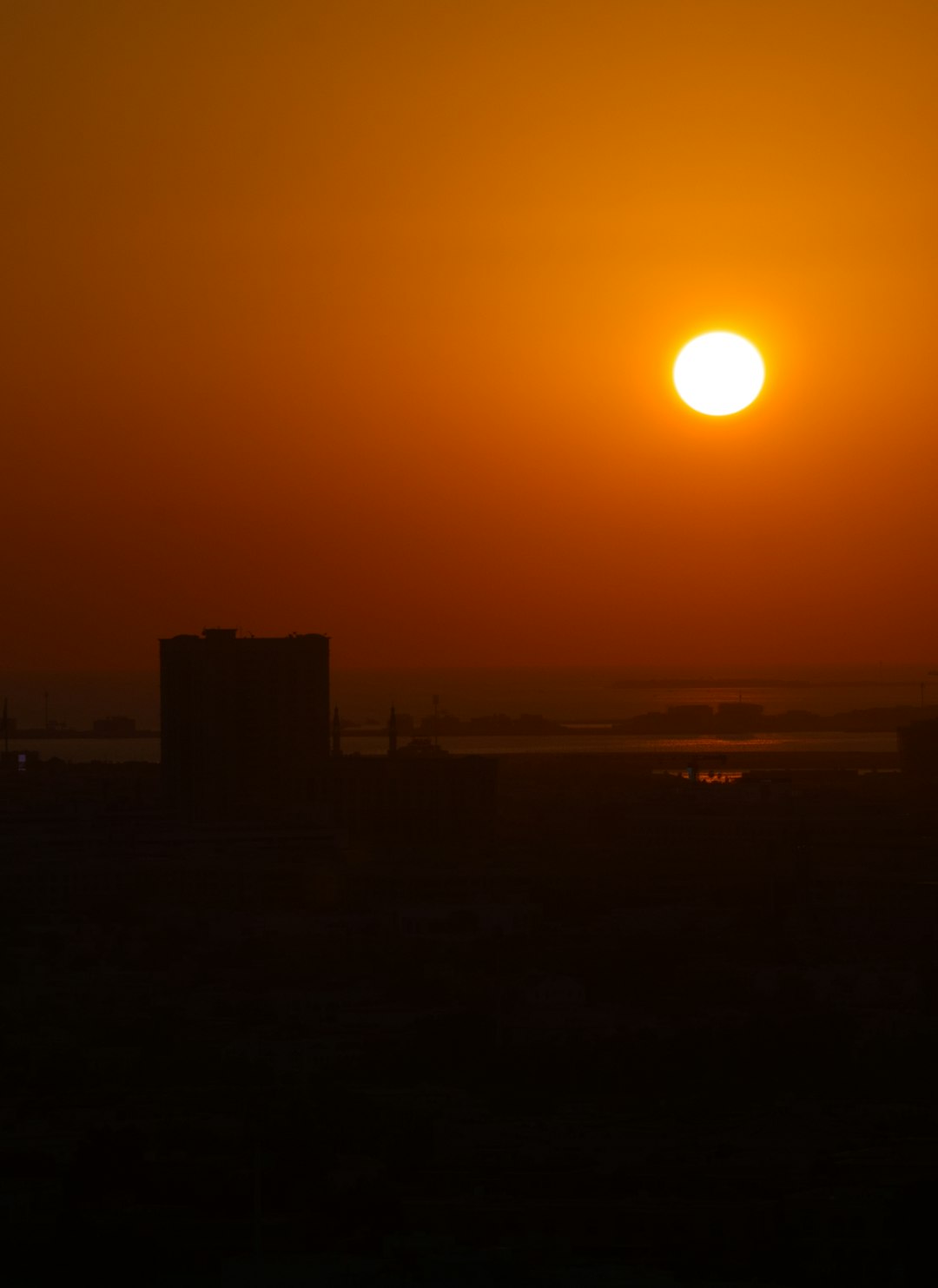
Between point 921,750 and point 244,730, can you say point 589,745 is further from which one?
point 244,730

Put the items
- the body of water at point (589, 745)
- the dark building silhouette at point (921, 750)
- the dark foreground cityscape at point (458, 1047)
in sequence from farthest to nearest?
the body of water at point (589, 745) → the dark building silhouette at point (921, 750) → the dark foreground cityscape at point (458, 1047)

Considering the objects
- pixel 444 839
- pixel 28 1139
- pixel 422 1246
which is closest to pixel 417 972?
pixel 28 1139

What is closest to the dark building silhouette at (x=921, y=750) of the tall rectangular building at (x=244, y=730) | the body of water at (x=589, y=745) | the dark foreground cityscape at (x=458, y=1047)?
the dark foreground cityscape at (x=458, y=1047)

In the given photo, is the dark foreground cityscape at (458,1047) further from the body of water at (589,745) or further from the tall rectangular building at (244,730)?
the body of water at (589,745)

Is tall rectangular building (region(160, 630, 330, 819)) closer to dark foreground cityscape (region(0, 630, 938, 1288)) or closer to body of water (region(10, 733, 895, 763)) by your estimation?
dark foreground cityscape (region(0, 630, 938, 1288))

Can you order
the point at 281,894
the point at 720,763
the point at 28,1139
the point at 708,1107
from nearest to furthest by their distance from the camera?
the point at 28,1139
the point at 708,1107
the point at 281,894
the point at 720,763

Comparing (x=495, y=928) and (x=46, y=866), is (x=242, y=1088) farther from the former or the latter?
(x=46, y=866)
